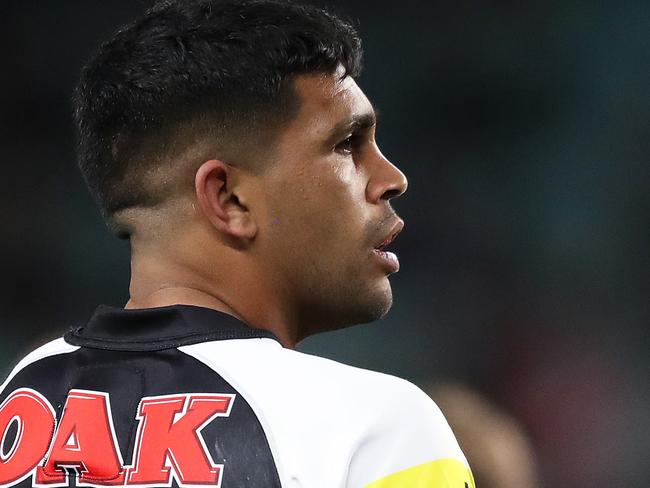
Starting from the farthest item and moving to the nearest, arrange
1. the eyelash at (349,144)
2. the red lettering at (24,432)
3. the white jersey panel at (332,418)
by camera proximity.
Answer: the eyelash at (349,144) → the red lettering at (24,432) → the white jersey panel at (332,418)

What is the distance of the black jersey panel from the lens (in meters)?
0.88

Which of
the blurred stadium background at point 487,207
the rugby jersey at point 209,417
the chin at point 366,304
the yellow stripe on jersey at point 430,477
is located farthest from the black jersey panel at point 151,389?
the blurred stadium background at point 487,207

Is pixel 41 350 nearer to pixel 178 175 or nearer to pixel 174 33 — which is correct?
pixel 178 175

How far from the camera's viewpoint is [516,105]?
13.0 ft

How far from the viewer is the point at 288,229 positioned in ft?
3.48

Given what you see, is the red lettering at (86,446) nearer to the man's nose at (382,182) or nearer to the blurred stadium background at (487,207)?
the man's nose at (382,182)

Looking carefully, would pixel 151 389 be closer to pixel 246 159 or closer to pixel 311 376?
pixel 311 376

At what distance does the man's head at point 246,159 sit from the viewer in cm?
105

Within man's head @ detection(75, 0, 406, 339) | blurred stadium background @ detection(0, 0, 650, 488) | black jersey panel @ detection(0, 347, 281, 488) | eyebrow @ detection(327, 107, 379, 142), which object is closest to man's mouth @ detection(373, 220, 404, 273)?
man's head @ detection(75, 0, 406, 339)

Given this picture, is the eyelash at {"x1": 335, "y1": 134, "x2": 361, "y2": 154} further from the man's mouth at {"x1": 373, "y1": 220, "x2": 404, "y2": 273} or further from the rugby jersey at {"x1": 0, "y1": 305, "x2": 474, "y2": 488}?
the rugby jersey at {"x1": 0, "y1": 305, "x2": 474, "y2": 488}

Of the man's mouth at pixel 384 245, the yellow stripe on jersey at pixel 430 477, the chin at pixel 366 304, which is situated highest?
the man's mouth at pixel 384 245

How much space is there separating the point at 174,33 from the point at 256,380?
401mm

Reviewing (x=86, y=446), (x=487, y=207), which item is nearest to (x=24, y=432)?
(x=86, y=446)

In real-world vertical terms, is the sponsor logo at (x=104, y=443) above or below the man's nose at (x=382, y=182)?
below
